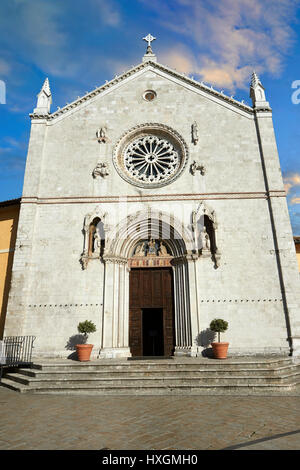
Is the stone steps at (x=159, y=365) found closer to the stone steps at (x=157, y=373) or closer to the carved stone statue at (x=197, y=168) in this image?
the stone steps at (x=157, y=373)

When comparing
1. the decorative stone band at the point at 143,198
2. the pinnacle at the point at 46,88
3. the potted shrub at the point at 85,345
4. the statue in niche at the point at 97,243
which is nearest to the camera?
the potted shrub at the point at 85,345

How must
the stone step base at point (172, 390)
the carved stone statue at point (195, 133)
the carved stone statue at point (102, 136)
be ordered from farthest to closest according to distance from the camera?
the carved stone statue at point (102, 136)
the carved stone statue at point (195, 133)
the stone step base at point (172, 390)

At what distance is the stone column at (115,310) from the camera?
1200 centimetres

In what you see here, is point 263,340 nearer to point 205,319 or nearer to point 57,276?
point 205,319

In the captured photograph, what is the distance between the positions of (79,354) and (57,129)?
11.2 metres

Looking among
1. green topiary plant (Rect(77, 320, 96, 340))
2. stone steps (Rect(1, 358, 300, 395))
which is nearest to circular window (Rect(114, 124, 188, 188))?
green topiary plant (Rect(77, 320, 96, 340))

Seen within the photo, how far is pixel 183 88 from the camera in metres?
15.7

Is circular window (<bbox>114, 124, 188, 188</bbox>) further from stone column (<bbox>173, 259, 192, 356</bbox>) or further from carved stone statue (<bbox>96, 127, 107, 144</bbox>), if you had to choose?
stone column (<bbox>173, 259, 192, 356</bbox>)

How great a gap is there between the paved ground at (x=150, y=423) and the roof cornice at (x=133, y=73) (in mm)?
13193

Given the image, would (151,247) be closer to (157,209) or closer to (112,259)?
(157,209)

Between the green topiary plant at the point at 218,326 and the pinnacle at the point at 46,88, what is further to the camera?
the pinnacle at the point at 46,88

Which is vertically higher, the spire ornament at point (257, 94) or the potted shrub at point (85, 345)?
the spire ornament at point (257, 94)

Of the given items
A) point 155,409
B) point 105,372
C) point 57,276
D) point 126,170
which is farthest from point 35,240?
point 155,409

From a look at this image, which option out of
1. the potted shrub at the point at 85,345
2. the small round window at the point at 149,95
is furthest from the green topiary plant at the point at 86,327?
the small round window at the point at 149,95
